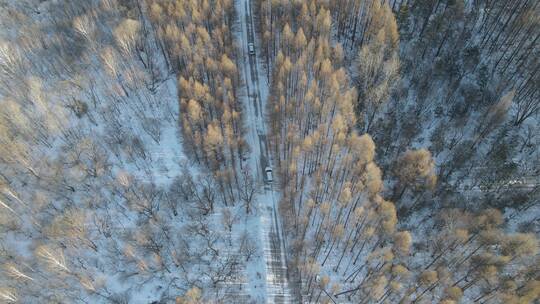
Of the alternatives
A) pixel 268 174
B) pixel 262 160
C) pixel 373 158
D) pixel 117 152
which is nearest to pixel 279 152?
pixel 262 160

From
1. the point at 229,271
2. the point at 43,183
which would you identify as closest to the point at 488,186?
the point at 229,271

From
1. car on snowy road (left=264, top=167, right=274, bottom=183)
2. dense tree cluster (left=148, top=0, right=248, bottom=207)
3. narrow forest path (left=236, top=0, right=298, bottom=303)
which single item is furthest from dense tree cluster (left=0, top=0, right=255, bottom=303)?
car on snowy road (left=264, top=167, right=274, bottom=183)

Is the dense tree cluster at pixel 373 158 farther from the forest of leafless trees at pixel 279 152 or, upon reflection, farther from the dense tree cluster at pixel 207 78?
the dense tree cluster at pixel 207 78

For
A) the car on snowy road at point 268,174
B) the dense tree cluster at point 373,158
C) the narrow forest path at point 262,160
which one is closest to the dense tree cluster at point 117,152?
the narrow forest path at point 262,160

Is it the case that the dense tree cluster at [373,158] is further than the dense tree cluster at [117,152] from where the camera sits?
No

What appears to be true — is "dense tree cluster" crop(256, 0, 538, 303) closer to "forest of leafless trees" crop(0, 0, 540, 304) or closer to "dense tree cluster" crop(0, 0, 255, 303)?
"forest of leafless trees" crop(0, 0, 540, 304)

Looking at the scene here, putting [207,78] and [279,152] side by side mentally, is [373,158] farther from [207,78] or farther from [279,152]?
[207,78]
